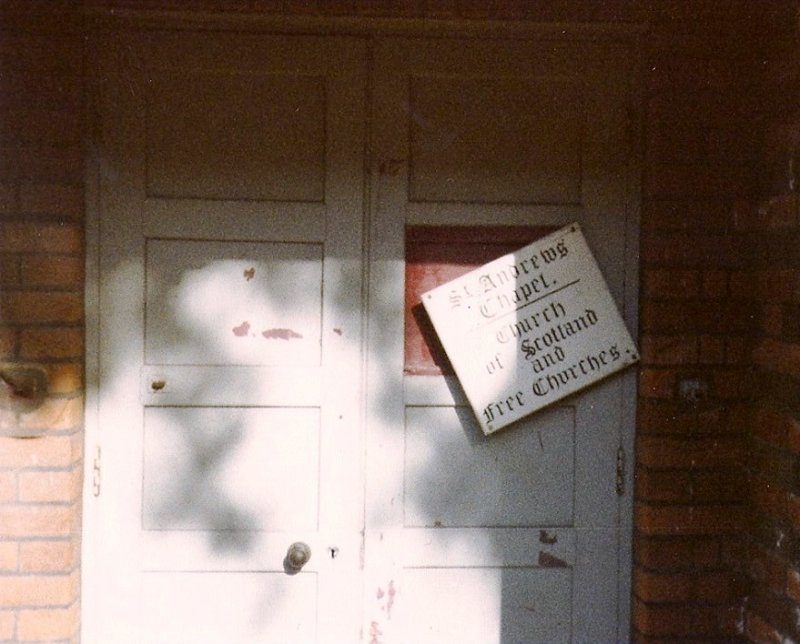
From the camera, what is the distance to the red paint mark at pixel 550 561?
7.39 ft

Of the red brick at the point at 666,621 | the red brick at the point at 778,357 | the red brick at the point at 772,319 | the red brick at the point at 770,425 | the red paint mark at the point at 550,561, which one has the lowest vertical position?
the red brick at the point at 666,621

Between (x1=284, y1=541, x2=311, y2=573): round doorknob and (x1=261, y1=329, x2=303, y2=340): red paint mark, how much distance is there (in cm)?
57

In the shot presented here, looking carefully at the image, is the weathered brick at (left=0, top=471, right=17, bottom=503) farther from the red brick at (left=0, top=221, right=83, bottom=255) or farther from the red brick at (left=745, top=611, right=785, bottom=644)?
the red brick at (left=745, top=611, right=785, bottom=644)

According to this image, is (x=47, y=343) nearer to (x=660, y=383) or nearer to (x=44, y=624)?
(x=44, y=624)

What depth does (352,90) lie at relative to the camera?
2.18 metres

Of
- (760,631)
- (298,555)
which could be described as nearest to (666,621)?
(760,631)

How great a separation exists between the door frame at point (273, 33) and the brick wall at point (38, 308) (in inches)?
2.4

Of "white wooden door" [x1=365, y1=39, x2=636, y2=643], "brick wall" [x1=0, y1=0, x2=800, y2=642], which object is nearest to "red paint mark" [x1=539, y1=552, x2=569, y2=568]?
"white wooden door" [x1=365, y1=39, x2=636, y2=643]

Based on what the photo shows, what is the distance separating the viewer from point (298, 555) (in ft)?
7.09

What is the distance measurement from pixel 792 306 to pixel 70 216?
1.89 m

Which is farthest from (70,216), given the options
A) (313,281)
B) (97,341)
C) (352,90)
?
(352,90)

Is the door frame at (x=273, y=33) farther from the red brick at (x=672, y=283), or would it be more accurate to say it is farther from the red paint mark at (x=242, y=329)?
the red paint mark at (x=242, y=329)

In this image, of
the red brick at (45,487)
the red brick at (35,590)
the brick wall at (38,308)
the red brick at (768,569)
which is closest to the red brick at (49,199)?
the brick wall at (38,308)

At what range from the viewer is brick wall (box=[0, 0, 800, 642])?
205 centimetres
